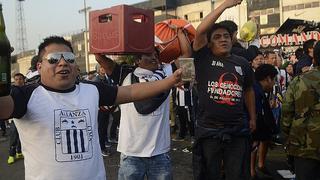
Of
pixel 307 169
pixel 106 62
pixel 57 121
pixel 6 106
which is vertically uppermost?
pixel 106 62

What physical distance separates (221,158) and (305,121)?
0.89 metres

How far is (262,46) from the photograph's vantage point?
607 inches

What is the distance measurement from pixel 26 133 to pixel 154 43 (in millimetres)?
1533

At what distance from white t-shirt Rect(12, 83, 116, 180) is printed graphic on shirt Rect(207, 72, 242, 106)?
1.78m

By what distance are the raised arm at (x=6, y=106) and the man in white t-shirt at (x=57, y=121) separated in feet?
0.10

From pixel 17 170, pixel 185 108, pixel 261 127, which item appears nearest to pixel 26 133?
pixel 261 127

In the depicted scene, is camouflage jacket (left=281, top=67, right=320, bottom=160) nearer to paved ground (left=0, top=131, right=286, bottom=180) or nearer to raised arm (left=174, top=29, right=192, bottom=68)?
raised arm (left=174, top=29, right=192, bottom=68)

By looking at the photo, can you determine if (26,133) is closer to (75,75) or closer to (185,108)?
(75,75)

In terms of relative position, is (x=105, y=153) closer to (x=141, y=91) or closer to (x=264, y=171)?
(x=264, y=171)

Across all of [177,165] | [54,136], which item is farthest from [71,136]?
[177,165]

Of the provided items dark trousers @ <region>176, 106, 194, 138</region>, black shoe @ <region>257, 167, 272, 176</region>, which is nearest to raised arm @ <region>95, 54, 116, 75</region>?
black shoe @ <region>257, 167, 272, 176</region>

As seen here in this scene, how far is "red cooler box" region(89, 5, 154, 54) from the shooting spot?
3258 millimetres

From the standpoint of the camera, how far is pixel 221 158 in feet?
13.7

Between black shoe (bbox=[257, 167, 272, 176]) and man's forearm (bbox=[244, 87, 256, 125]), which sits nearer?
man's forearm (bbox=[244, 87, 256, 125])
